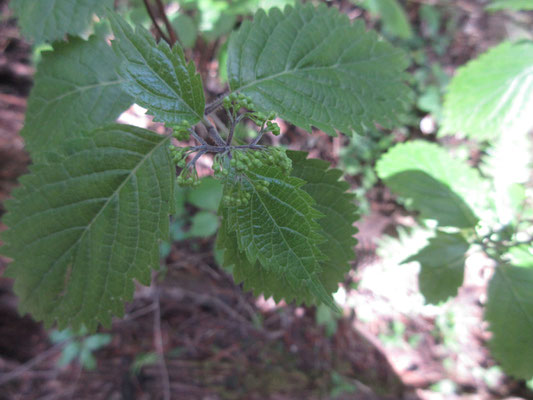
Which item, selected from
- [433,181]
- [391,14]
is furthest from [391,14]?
[433,181]

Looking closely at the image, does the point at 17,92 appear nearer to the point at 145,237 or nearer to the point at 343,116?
the point at 145,237

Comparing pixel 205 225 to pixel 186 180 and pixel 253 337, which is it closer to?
pixel 253 337

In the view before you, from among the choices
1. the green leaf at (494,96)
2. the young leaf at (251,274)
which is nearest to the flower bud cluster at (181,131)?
the young leaf at (251,274)

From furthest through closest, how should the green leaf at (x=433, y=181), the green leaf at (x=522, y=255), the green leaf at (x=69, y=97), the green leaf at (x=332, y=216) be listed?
1. the green leaf at (x=433, y=181)
2. the green leaf at (x=522, y=255)
3. the green leaf at (x=69, y=97)
4. the green leaf at (x=332, y=216)

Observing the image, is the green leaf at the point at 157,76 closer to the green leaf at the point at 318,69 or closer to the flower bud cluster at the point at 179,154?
the flower bud cluster at the point at 179,154

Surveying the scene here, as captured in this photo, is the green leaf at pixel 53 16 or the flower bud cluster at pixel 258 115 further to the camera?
the green leaf at pixel 53 16

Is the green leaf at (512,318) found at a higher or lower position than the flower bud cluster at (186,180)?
lower
